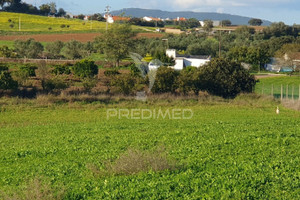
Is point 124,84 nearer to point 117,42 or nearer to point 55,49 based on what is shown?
point 117,42

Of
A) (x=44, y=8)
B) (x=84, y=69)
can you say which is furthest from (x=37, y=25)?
(x=84, y=69)

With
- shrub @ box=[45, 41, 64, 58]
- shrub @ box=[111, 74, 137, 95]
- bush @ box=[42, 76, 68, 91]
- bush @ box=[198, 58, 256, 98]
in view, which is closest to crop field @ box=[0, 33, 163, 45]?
shrub @ box=[45, 41, 64, 58]

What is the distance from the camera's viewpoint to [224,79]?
3272 cm

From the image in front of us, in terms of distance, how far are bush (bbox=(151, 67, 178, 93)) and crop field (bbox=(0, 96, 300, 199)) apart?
25.4ft

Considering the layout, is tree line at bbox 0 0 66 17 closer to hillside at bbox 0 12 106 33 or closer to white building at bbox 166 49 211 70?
hillside at bbox 0 12 106 33

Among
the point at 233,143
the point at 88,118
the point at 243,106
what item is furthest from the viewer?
the point at 243,106

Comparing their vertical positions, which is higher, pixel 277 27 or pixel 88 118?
pixel 277 27

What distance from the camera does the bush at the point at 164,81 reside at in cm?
3128

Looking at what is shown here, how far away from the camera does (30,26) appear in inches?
3893

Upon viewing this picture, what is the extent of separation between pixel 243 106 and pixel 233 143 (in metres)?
15.6

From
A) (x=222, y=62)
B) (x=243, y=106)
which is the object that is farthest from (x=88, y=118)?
(x=222, y=62)

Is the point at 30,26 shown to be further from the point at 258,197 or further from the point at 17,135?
the point at 258,197

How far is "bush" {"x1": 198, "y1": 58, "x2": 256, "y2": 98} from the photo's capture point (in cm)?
3266

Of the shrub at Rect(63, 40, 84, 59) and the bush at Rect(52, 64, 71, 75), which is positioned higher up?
the shrub at Rect(63, 40, 84, 59)
